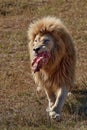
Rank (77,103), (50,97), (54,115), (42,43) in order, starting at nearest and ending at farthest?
1. (54,115)
2. (42,43)
3. (50,97)
4. (77,103)

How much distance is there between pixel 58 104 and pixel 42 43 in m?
0.74

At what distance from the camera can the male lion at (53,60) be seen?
20.3 ft

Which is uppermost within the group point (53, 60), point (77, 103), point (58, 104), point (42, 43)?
point (42, 43)

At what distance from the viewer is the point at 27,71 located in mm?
8195

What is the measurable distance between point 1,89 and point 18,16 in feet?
14.5

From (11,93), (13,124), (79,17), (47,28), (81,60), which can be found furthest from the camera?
(79,17)

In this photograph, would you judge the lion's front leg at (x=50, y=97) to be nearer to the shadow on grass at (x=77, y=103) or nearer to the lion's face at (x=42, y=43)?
the shadow on grass at (x=77, y=103)

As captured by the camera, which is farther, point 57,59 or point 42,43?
point 57,59

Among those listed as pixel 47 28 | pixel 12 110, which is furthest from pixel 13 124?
pixel 47 28

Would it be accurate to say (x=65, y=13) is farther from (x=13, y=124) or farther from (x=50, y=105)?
(x=13, y=124)

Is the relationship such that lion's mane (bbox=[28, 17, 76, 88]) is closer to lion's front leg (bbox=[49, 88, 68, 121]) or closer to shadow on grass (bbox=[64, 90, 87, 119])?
lion's front leg (bbox=[49, 88, 68, 121])

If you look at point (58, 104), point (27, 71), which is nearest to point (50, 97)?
point (58, 104)

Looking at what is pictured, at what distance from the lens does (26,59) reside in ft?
28.7

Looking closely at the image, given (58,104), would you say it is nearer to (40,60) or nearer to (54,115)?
(54,115)
